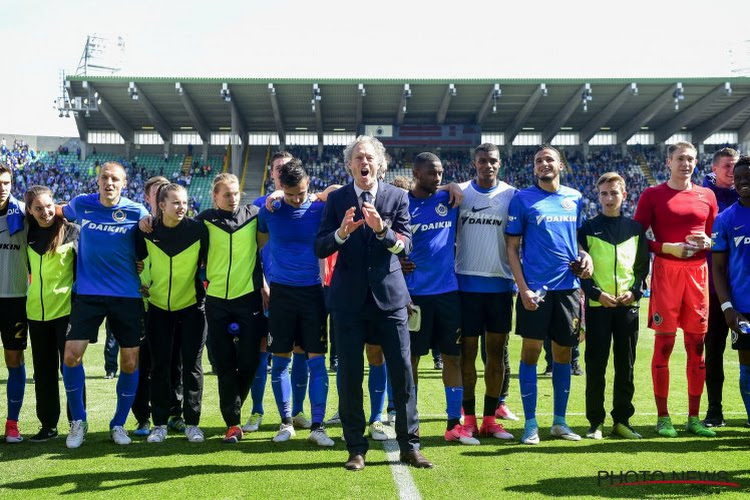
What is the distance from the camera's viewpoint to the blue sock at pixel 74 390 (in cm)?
576

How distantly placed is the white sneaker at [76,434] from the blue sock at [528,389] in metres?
3.49

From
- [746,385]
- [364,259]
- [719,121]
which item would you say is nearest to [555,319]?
[746,385]

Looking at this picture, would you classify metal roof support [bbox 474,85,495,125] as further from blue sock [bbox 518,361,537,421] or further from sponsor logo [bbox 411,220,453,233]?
blue sock [bbox 518,361,537,421]

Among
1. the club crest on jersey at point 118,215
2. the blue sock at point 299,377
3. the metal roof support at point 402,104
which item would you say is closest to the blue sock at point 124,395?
the club crest on jersey at point 118,215

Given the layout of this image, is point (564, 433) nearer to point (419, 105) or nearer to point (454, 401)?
point (454, 401)

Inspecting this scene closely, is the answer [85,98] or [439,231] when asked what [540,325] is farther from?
[85,98]

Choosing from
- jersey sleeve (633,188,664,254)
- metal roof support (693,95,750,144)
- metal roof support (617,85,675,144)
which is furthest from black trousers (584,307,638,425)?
metal roof support (693,95,750,144)

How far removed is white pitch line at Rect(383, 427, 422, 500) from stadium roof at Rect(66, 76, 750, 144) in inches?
1327

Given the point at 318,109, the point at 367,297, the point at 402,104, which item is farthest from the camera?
the point at 318,109

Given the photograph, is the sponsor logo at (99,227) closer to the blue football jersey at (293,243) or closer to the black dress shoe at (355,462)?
the blue football jersey at (293,243)

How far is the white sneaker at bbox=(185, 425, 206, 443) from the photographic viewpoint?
5.88 m

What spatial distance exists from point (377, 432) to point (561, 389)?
1.54 metres

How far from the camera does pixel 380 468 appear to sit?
491cm

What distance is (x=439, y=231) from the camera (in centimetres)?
583
